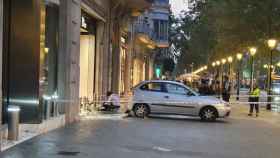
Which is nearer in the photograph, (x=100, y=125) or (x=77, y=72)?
(x=100, y=125)

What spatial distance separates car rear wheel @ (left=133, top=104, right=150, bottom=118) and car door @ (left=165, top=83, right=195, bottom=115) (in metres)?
0.90

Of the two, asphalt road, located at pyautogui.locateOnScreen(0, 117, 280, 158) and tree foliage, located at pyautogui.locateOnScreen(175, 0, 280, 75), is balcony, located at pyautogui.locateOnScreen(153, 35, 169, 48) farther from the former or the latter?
asphalt road, located at pyautogui.locateOnScreen(0, 117, 280, 158)

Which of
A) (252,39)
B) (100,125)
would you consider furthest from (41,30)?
(252,39)

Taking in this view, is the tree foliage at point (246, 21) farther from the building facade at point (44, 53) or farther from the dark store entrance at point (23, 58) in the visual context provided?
the dark store entrance at point (23, 58)

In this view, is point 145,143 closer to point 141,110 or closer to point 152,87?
point 141,110

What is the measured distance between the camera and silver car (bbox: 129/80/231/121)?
2388 cm

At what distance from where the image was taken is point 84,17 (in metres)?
24.1

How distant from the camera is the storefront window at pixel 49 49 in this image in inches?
657

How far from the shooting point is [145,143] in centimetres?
1426

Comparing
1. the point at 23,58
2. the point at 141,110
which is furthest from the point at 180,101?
the point at 23,58

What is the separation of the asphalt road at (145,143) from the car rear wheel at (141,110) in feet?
13.6

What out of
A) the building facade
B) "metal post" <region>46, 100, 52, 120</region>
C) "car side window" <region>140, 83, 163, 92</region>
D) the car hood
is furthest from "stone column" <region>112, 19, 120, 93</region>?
"metal post" <region>46, 100, 52, 120</region>

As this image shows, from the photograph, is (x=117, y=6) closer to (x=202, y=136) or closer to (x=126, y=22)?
(x=126, y=22)

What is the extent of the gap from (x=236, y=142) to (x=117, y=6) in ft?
52.1
